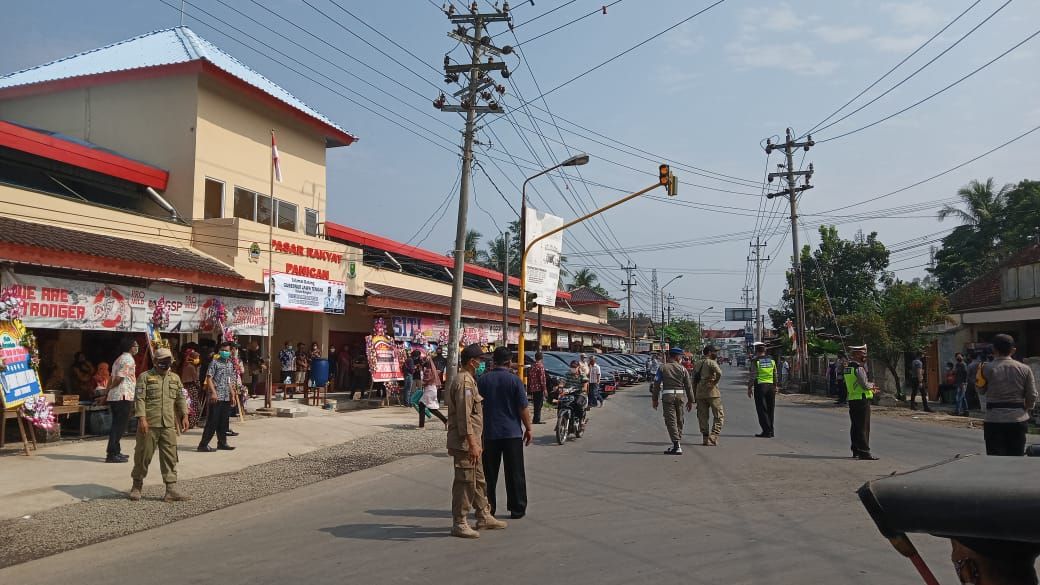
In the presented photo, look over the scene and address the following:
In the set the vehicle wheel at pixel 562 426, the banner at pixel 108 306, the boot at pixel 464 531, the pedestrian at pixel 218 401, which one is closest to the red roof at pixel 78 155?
the banner at pixel 108 306

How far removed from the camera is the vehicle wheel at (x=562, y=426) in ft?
46.4

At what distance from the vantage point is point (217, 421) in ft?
40.3

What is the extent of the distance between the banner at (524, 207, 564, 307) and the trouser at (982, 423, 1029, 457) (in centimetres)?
1370

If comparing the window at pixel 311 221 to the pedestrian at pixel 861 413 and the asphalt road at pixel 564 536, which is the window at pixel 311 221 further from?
the pedestrian at pixel 861 413

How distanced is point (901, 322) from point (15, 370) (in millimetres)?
24808

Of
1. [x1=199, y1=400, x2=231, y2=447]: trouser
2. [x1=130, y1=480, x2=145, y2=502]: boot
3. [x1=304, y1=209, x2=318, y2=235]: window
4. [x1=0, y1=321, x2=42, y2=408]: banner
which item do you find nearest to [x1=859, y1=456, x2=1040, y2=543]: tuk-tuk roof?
[x1=130, y1=480, x2=145, y2=502]: boot

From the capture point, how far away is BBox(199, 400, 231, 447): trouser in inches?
478

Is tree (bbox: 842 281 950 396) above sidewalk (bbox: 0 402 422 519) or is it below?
above

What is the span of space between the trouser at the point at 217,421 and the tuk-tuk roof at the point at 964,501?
1126cm

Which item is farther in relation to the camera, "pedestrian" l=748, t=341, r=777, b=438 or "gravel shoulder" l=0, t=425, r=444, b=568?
"pedestrian" l=748, t=341, r=777, b=438

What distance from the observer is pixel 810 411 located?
22.8 meters

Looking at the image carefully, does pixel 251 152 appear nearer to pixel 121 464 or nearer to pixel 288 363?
pixel 288 363

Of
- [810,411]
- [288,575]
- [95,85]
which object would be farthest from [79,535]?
[810,411]

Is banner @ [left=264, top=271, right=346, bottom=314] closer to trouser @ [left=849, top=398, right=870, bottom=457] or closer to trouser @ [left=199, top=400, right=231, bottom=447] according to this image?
trouser @ [left=199, top=400, right=231, bottom=447]
